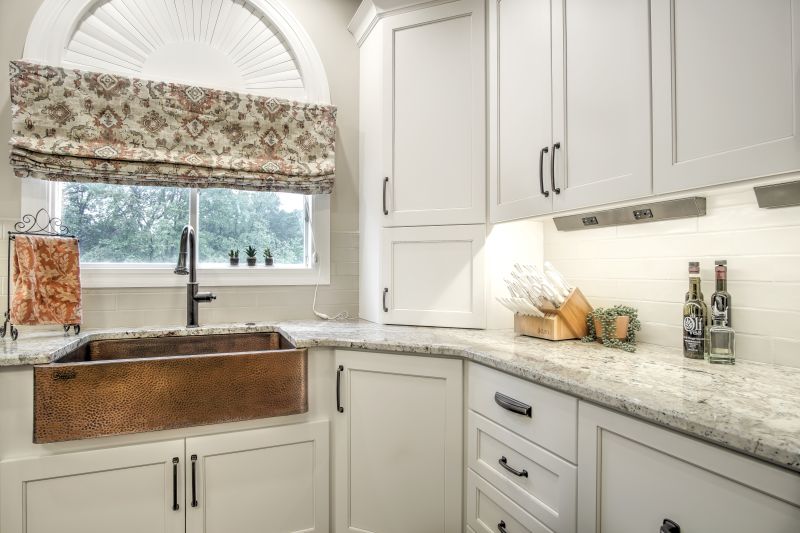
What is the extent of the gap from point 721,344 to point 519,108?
3.59 ft

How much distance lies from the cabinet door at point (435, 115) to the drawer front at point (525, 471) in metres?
0.95

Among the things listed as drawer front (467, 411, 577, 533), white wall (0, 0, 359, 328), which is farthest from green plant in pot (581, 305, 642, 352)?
white wall (0, 0, 359, 328)

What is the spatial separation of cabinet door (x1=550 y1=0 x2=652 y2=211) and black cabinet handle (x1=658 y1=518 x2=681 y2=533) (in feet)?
2.76

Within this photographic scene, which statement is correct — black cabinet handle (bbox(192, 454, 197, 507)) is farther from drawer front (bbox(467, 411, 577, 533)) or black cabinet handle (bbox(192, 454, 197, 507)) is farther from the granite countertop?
drawer front (bbox(467, 411, 577, 533))

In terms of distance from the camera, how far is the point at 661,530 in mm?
886

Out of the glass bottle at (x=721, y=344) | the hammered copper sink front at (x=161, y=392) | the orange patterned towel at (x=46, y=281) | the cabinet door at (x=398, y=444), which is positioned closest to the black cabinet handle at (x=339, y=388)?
the cabinet door at (x=398, y=444)

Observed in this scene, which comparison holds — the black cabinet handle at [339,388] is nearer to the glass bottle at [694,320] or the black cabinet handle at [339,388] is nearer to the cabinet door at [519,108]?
the cabinet door at [519,108]

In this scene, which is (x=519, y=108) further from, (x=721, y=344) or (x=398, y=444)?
(x=398, y=444)

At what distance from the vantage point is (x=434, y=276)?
6.97ft

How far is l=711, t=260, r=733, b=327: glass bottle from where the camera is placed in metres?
1.32

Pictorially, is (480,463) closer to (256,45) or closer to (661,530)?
(661,530)

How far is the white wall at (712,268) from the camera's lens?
4.17 ft

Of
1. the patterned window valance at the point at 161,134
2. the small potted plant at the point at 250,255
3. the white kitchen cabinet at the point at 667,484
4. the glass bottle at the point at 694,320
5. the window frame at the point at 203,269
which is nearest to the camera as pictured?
the white kitchen cabinet at the point at 667,484

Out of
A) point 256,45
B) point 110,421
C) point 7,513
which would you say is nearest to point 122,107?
point 256,45
